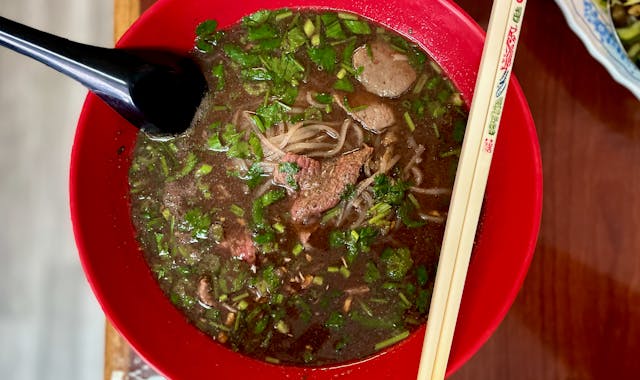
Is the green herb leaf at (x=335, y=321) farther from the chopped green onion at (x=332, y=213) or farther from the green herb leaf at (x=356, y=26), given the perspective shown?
the green herb leaf at (x=356, y=26)

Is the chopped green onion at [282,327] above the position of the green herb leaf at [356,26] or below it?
below

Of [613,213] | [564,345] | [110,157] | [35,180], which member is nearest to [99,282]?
[110,157]

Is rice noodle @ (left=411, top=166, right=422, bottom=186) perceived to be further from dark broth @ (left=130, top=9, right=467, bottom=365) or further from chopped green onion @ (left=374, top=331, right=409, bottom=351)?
chopped green onion @ (left=374, top=331, right=409, bottom=351)

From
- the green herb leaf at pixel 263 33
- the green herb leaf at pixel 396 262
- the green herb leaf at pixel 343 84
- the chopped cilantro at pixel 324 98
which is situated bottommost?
the green herb leaf at pixel 396 262

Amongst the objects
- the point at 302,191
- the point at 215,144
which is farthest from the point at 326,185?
the point at 215,144

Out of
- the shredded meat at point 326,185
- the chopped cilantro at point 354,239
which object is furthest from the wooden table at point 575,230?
the shredded meat at point 326,185

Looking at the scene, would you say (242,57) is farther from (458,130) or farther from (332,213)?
(458,130)

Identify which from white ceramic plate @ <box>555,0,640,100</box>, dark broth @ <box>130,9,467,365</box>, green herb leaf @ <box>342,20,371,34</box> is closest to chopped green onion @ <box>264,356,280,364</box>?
dark broth @ <box>130,9,467,365</box>
